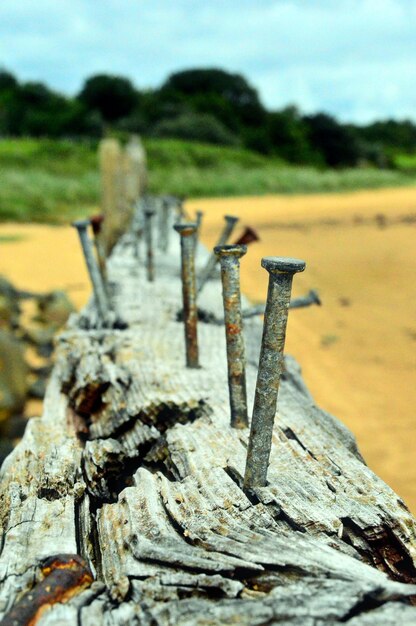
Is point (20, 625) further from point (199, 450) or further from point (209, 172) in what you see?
point (209, 172)

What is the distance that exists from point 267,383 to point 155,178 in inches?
963

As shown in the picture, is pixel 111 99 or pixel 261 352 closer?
pixel 261 352

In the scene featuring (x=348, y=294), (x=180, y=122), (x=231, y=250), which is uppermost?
(x=231, y=250)

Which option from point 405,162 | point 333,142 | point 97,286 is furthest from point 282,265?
point 405,162

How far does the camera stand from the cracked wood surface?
3.71 feet

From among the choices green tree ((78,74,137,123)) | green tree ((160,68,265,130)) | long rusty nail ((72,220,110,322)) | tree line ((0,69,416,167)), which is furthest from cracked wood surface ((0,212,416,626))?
green tree ((160,68,265,130))

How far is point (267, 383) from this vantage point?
1518 mm

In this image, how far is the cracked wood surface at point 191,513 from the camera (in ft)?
3.71

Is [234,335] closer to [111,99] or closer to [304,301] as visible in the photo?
[304,301]

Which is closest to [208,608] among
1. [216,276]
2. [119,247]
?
[216,276]

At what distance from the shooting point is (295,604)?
42.8 inches

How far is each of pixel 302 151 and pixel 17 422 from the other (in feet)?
128

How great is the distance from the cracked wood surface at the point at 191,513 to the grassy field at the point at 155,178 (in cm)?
1595

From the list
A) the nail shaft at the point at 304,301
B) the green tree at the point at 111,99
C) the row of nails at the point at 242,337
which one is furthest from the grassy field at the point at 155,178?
the green tree at the point at 111,99
